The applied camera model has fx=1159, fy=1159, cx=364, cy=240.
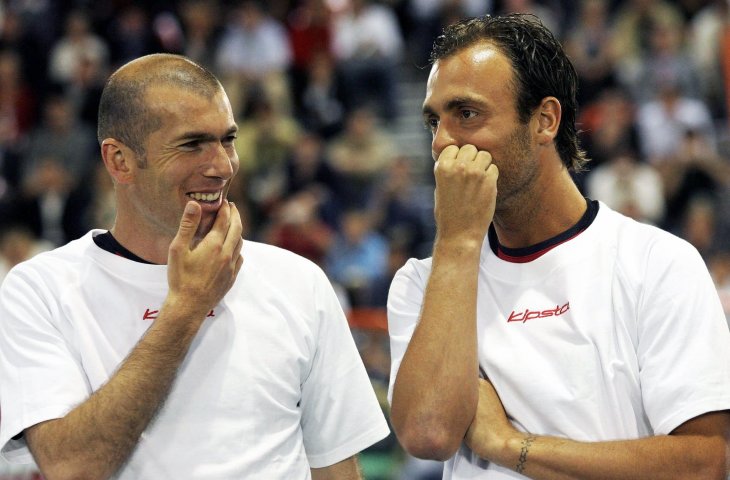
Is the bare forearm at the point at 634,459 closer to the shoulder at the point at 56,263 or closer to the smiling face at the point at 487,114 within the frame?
the smiling face at the point at 487,114

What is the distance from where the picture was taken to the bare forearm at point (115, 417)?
3434 mm

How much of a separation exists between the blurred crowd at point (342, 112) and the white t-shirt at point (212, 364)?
654 centimetres

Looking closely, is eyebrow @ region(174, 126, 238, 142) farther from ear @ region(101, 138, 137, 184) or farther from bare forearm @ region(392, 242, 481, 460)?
bare forearm @ region(392, 242, 481, 460)

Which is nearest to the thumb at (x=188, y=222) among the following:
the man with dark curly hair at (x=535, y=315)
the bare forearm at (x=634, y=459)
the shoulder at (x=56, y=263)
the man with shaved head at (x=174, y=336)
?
the man with shaved head at (x=174, y=336)

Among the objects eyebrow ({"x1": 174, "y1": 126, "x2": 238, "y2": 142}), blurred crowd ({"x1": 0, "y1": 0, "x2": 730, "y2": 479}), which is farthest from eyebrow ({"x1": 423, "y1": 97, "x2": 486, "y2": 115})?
blurred crowd ({"x1": 0, "y1": 0, "x2": 730, "y2": 479})

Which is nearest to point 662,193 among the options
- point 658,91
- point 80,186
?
point 658,91

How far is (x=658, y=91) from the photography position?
44.0 feet

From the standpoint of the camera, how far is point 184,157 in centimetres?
375

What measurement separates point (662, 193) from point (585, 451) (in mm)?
9269

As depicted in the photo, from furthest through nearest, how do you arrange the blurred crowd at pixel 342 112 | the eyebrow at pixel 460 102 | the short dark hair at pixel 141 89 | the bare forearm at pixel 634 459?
the blurred crowd at pixel 342 112 → the short dark hair at pixel 141 89 → the eyebrow at pixel 460 102 → the bare forearm at pixel 634 459

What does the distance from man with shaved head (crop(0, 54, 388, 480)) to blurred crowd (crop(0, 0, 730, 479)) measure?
21.5 feet

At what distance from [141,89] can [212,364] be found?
0.93m

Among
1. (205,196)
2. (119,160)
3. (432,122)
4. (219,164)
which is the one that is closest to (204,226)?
(205,196)

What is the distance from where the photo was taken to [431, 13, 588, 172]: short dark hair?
3664 millimetres
